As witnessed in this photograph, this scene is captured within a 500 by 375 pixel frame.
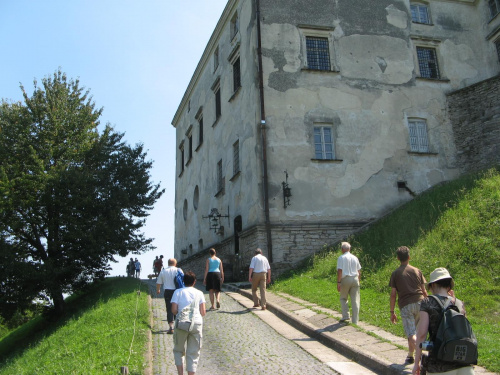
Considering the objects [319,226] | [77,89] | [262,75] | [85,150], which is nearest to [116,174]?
[85,150]

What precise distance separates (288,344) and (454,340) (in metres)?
5.19

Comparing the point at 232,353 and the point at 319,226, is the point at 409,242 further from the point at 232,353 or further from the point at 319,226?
the point at 232,353

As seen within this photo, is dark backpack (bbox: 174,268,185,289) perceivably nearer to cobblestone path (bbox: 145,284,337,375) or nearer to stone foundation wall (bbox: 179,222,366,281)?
cobblestone path (bbox: 145,284,337,375)

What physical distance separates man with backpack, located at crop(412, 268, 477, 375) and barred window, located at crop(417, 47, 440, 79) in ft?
63.0

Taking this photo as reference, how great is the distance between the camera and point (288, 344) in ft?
29.3

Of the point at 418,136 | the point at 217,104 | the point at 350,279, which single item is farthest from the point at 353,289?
the point at 217,104

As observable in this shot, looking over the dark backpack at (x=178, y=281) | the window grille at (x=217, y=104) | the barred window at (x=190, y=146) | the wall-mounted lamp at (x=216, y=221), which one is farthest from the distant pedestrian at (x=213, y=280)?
the barred window at (x=190, y=146)

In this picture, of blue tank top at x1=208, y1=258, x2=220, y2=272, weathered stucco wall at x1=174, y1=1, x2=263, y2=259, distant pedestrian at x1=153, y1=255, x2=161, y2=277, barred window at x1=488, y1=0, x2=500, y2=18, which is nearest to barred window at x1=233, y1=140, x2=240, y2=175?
weathered stucco wall at x1=174, y1=1, x2=263, y2=259

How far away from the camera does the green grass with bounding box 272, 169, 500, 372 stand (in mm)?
9242

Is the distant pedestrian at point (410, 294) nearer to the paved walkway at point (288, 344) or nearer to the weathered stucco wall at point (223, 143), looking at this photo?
the paved walkway at point (288, 344)

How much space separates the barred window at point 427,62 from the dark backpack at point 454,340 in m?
19.4

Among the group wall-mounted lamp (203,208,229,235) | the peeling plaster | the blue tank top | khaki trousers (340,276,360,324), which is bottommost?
khaki trousers (340,276,360,324)

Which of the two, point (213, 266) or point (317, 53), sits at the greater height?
point (317, 53)

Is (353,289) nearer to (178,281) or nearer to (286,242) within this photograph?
(178,281)
